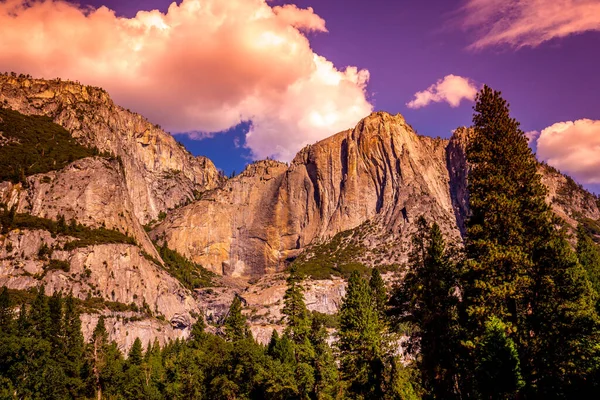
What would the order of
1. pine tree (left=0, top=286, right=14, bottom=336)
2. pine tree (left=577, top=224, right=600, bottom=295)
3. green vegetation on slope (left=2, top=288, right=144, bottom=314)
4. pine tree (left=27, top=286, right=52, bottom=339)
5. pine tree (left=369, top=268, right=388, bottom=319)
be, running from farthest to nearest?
green vegetation on slope (left=2, top=288, right=144, bottom=314)
pine tree (left=27, top=286, right=52, bottom=339)
pine tree (left=0, top=286, right=14, bottom=336)
pine tree (left=369, top=268, right=388, bottom=319)
pine tree (left=577, top=224, right=600, bottom=295)

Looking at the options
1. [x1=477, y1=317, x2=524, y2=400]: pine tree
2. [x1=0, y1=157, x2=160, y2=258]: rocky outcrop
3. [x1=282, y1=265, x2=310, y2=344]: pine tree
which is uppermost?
[x1=0, y1=157, x2=160, y2=258]: rocky outcrop

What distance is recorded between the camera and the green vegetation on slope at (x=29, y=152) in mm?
163500

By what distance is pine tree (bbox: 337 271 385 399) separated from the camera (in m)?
42.2

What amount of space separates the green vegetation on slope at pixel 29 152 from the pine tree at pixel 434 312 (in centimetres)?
16399

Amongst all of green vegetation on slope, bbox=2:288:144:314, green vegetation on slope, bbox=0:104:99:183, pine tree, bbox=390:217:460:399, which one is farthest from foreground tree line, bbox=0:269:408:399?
green vegetation on slope, bbox=0:104:99:183

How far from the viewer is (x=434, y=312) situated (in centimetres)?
2992

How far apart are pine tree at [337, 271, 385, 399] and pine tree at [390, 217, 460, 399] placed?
10209 millimetres

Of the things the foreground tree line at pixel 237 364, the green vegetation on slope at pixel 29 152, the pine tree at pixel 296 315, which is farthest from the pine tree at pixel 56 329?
the green vegetation on slope at pixel 29 152

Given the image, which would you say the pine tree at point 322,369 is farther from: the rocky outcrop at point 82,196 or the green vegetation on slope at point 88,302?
the rocky outcrop at point 82,196

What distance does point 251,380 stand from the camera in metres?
52.9

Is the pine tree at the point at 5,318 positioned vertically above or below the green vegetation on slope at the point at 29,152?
below

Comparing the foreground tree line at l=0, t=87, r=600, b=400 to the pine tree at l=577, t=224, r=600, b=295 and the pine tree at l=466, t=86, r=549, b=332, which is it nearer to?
the pine tree at l=466, t=86, r=549, b=332

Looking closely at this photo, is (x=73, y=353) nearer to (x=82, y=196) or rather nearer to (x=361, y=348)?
→ (x=361, y=348)

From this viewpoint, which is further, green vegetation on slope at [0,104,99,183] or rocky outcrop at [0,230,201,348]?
green vegetation on slope at [0,104,99,183]
